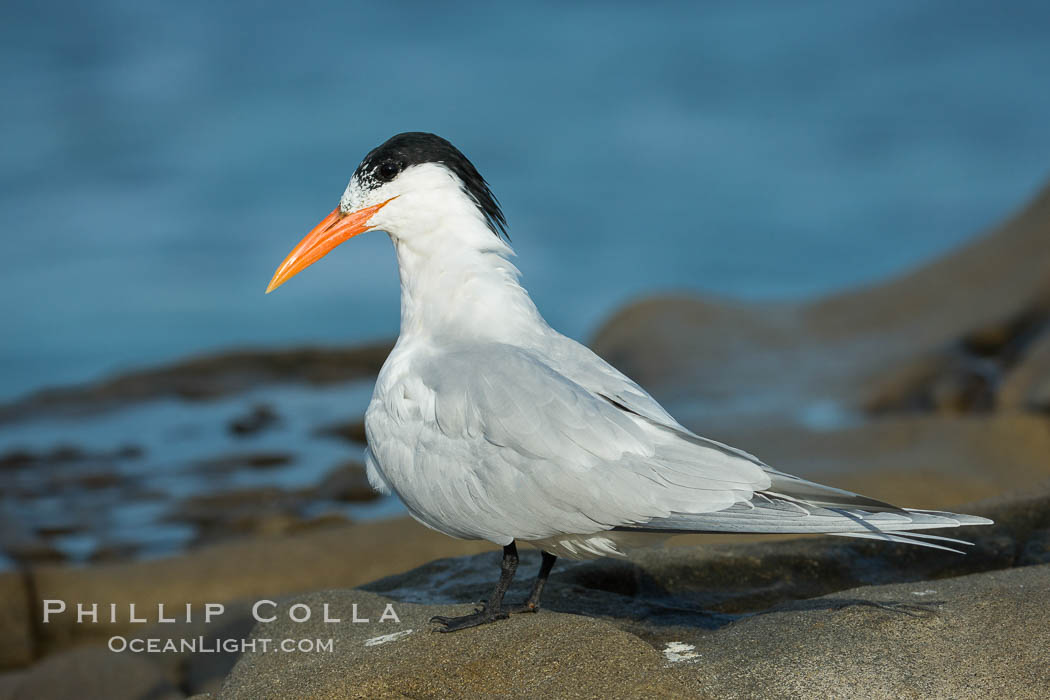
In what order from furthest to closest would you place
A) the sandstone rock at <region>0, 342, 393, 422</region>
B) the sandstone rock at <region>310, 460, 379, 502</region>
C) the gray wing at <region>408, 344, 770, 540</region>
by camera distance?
the sandstone rock at <region>0, 342, 393, 422</region> → the sandstone rock at <region>310, 460, 379, 502</region> → the gray wing at <region>408, 344, 770, 540</region>

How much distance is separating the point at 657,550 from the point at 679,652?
1233 mm

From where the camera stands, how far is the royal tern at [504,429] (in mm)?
3080

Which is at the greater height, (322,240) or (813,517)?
(322,240)

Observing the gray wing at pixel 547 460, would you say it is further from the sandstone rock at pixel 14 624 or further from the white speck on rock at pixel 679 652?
the sandstone rock at pixel 14 624

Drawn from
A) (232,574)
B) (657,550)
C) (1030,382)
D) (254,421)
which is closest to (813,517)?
(657,550)

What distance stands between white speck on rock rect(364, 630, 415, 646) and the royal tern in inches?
4.7

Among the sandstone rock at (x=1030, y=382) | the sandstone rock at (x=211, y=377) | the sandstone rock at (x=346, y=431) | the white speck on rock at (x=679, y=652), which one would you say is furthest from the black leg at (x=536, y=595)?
the sandstone rock at (x=211, y=377)

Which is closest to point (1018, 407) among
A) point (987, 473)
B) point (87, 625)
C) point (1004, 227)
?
point (987, 473)

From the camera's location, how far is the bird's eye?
13.2ft

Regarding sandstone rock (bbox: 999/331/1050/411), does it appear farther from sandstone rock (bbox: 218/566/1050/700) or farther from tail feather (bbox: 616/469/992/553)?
tail feather (bbox: 616/469/992/553)

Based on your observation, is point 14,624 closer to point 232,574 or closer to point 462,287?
point 232,574

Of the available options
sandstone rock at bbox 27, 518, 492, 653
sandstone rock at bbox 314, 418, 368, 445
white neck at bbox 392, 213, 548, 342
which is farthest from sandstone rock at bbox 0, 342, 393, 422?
white neck at bbox 392, 213, 548, 342

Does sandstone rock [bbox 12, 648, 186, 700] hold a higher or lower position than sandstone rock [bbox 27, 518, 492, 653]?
lower

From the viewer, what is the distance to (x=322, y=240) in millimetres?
4195
